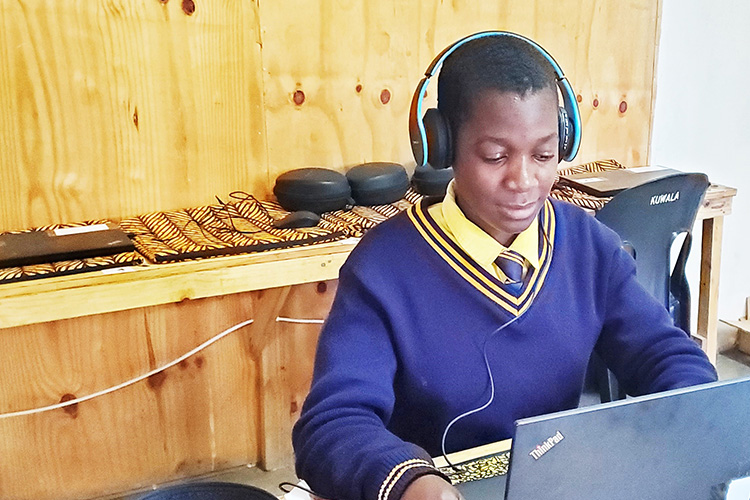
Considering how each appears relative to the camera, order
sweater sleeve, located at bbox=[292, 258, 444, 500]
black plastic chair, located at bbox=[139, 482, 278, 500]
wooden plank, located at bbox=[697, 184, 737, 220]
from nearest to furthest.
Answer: sweater sleeve, located at bbox=[292, 258, 444, 500], black plastic chair, located at bbox=[139, 482, 278, 500], wooden plank, located at bbox=[697, 184, 737, 220]

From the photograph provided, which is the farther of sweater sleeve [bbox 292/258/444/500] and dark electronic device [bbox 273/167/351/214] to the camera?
dark electronic device [bbox 273/167/351/214]

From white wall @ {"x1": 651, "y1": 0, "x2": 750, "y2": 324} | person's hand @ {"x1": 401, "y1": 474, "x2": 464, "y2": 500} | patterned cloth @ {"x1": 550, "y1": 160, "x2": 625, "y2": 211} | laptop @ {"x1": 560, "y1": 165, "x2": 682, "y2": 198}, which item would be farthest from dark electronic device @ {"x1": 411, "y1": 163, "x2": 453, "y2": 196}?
person's hand @ {"x1": 401, "y1": 474, "x2": 464, "y2": 500}

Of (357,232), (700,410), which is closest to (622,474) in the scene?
(700,410)

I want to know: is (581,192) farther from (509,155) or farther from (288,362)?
(509,155)

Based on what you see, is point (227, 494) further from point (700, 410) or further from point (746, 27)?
point (746, 27)

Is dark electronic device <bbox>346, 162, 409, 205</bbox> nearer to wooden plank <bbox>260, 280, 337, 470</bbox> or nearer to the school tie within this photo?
wooden plank <bbox>260, 280, 337, 470</bbox>

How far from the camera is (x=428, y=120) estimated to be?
985mm

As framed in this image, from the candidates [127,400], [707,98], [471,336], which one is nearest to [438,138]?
[471,336]

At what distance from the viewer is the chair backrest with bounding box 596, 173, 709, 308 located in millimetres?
1581

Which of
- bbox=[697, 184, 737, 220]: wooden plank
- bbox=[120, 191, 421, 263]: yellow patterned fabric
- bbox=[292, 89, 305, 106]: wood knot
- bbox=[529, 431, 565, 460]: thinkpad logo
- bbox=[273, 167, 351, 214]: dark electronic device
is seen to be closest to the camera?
bbox=[529, 431, 565, 460]: thinkpad logo

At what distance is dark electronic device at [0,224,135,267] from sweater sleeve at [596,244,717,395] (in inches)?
42.2

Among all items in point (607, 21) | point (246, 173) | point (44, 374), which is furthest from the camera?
point (607, 21)

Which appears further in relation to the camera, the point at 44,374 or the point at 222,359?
the point at 222,359

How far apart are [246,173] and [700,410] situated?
1.58 meters
